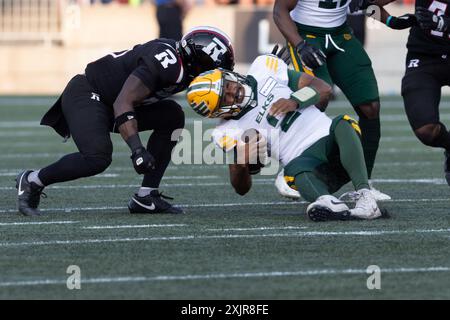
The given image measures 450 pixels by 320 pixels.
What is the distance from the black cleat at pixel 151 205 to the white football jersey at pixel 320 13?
5.31ft

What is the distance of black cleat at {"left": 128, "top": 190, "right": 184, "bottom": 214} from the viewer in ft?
22.3

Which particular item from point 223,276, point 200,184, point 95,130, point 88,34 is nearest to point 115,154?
point 200,184

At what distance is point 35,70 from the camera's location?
19828 mm

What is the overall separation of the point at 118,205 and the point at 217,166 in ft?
8.24

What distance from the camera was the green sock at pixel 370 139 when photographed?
744cm

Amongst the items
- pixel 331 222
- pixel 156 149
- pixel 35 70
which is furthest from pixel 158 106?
pixel 35 70

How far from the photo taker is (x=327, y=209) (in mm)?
6180

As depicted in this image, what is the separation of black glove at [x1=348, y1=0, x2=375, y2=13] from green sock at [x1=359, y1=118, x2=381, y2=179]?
76 centimetres

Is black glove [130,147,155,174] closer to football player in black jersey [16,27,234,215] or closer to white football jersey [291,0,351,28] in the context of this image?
football player in black jersey [16,27,234,215]

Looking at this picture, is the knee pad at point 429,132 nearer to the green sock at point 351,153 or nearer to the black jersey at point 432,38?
the black jersey at point 432,38

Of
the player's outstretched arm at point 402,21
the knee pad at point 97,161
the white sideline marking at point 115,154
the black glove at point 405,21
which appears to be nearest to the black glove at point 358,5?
the player's outstretched arm at point 402,21

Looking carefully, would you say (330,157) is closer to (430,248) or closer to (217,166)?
(430,248)

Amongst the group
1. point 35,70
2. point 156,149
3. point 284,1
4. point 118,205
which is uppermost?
point 284,1

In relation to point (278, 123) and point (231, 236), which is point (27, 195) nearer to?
point (231, 236)
